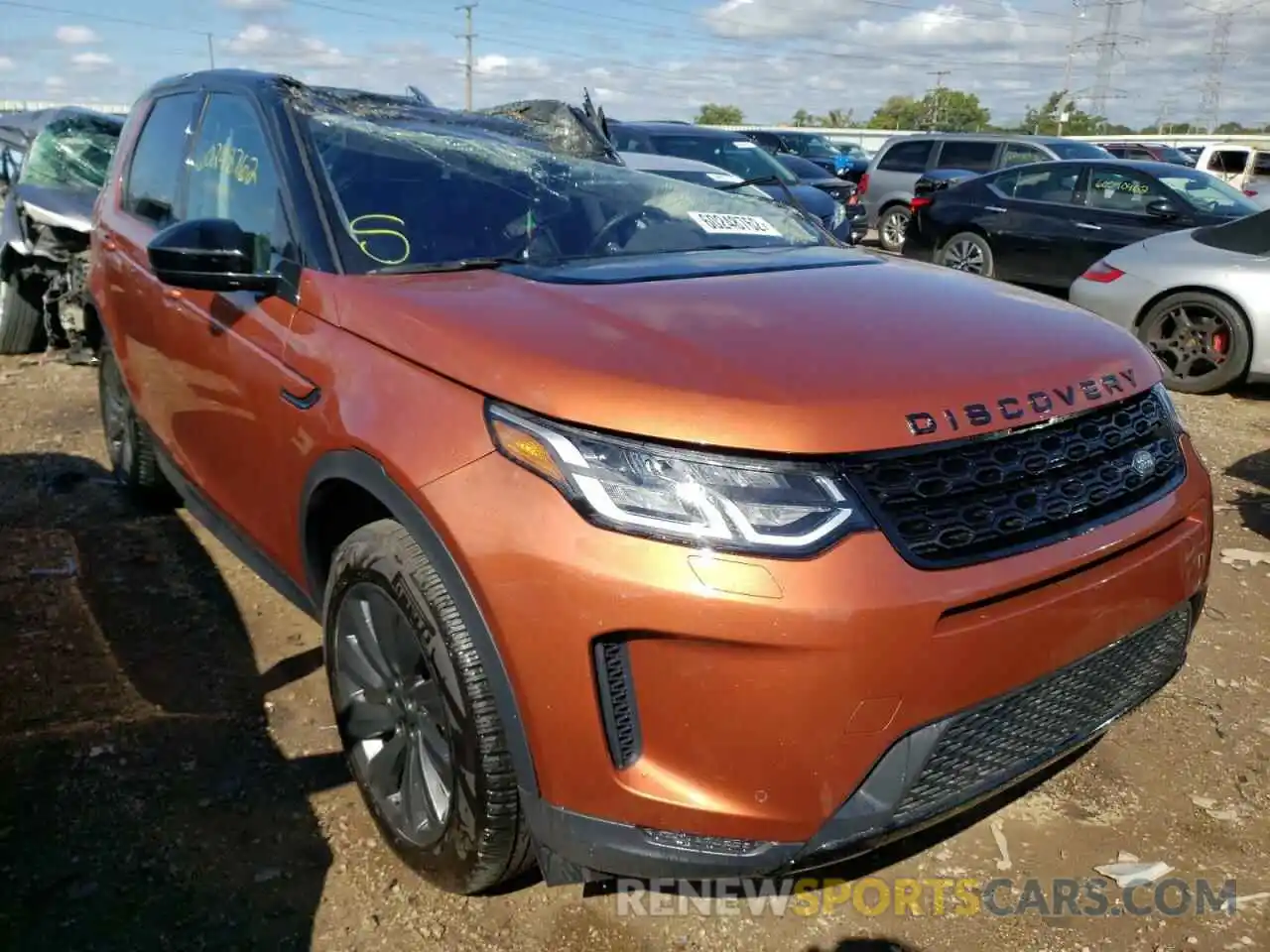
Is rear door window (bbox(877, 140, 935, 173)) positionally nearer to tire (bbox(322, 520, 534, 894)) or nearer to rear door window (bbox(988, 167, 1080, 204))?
rear door window (bbox(988, 167, 1080, 204))

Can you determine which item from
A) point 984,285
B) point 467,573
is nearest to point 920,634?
point 467,573

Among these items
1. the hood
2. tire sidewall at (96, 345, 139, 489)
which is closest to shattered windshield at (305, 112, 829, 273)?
the hood

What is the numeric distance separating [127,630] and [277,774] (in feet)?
3.66

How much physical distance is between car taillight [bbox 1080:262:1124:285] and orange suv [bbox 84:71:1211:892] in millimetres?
5011

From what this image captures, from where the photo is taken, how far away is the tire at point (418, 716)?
1.96 m

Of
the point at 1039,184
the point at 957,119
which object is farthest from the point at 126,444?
the point at 957,119

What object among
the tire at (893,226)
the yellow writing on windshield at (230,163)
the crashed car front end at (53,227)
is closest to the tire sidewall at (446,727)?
the yellow writing on windshield at (230,163)

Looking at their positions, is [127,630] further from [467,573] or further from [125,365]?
[467,573]

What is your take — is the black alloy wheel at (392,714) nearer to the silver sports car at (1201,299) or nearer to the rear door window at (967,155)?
the silver sports car at (1201,299)

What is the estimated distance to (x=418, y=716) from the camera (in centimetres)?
222

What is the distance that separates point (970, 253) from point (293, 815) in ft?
30.1

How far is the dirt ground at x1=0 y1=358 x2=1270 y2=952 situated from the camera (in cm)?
222

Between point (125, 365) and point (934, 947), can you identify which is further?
point (125, 365)

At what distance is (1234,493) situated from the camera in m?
4.97
